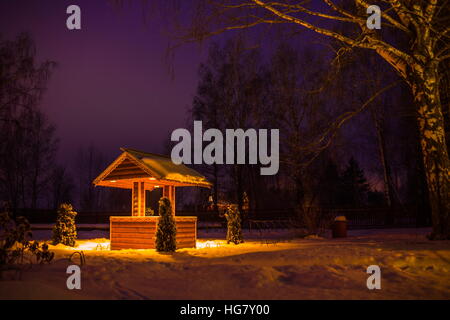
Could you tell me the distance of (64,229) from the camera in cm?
1544

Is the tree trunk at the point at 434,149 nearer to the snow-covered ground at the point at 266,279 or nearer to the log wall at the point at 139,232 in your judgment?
the snow-covered ground at the point at 266,279

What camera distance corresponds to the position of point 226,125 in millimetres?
30922

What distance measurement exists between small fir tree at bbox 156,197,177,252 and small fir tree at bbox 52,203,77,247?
4.38 metres

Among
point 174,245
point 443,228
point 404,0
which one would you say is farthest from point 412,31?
point 174,245

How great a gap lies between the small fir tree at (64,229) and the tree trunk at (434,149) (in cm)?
1263

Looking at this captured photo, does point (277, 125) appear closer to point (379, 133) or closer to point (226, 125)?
point (226, 125)

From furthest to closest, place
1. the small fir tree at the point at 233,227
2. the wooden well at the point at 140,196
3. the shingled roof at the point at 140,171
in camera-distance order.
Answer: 1. the small fir tree at the point at 233,227
2. the shingled roof at the point at 140,171
3. the wooden well at the point at 140,196

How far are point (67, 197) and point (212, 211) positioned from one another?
105 ft

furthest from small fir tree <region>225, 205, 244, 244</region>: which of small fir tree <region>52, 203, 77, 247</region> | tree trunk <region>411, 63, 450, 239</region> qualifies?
tree trunk <region>411, 63, 450, 239</region>

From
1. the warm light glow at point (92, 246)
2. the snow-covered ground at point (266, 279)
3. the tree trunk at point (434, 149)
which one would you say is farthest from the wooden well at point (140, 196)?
the tree trunk at point (434, 149)

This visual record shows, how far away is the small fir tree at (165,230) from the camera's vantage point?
43.0ft

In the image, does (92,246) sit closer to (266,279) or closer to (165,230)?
(165,230)

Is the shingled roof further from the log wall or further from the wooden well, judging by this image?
the log wall

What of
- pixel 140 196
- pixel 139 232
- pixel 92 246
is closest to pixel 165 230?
pixel 139 232
